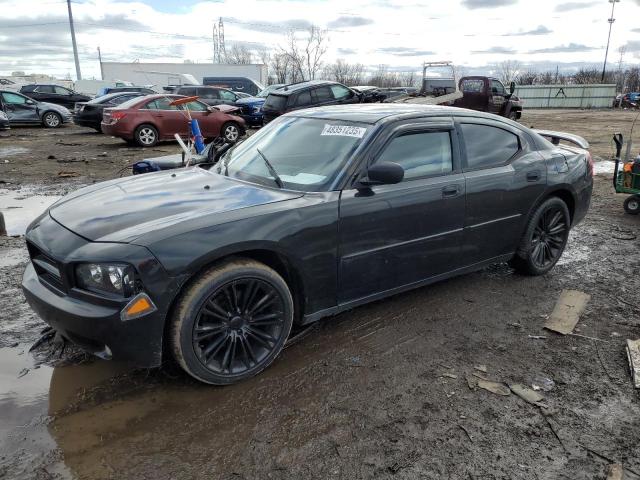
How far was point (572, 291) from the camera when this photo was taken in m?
4.62

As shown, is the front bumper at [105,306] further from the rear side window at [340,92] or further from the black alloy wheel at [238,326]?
the rear side window at [340,92]

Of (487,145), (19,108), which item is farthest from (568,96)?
(487,145)

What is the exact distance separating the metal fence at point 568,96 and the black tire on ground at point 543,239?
35.7 meters

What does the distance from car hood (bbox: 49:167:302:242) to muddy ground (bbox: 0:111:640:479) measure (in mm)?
922

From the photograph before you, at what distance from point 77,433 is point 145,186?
5.62 feet

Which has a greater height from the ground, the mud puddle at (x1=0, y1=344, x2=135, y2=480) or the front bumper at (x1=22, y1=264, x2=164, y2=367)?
the front bumper at (x1=22, y1=264, x2=164, y2=367)

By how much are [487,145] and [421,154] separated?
2.60 feet

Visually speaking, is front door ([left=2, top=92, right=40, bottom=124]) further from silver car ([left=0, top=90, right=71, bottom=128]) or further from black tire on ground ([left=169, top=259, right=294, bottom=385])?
black tire on ground ([left=169, top=259, right=294, bottom=385])

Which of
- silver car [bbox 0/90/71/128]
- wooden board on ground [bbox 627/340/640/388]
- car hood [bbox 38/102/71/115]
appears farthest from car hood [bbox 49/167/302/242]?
car hood [bbox 38/102/71/115]

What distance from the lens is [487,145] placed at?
171 inches

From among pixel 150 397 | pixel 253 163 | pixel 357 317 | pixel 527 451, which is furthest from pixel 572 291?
pixel 150 397

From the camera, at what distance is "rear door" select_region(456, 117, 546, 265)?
13.5 feet

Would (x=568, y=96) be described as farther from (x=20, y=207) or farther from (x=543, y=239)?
(x=20, y=207)

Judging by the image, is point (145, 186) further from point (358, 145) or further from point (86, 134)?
point (86, 134)
